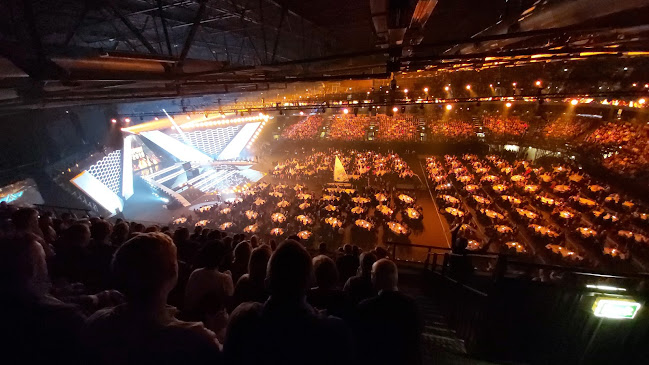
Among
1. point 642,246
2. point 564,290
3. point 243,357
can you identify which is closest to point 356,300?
point 243,357

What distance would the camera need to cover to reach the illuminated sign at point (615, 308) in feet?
13.9

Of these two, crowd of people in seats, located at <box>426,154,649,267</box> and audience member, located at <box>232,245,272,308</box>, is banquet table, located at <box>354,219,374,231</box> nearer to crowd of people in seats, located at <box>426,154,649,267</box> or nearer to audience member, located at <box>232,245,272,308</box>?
crowd of people in seats, located at <box>426,154,649,267</box>

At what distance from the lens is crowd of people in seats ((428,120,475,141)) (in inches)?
965

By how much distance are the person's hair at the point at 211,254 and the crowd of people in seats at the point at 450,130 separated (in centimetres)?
2500

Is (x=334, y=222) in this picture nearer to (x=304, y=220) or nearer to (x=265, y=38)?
(x=304, y=220)

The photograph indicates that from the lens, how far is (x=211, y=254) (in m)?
2.63

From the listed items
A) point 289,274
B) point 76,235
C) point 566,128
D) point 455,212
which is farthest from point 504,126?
point 76,235

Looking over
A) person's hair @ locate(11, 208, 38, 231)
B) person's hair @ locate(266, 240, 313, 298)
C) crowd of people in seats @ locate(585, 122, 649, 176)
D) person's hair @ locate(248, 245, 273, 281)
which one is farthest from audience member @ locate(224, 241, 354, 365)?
crowd of people in seats @ locate(585, 122, 649, 176)

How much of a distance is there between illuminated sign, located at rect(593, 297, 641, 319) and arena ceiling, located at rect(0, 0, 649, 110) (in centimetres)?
366

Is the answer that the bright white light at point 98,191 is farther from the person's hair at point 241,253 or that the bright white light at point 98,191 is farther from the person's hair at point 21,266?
the person's hair at point 21,266

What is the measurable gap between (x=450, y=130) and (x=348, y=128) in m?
9.96

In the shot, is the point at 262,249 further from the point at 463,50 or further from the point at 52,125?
the point at 52,125

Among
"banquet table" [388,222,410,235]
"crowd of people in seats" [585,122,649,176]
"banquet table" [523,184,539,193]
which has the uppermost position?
"crowd of people in seats" [585,122,649,176]

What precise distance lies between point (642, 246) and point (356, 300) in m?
12.8
